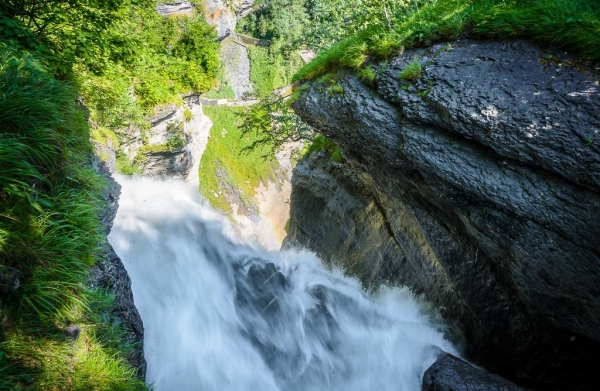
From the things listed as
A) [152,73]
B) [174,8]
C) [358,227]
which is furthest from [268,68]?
[358,227]

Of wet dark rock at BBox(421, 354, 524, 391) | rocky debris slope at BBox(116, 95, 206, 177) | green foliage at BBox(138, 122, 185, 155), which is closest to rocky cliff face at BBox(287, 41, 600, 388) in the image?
wet dark rock at BBox(421, 354, 524, 391)

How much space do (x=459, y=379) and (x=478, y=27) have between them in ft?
17.5

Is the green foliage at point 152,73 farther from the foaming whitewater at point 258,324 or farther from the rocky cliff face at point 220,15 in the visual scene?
the rocky cliff face at point 220,15

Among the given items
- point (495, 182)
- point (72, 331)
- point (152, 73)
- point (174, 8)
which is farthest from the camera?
point (174, 8)

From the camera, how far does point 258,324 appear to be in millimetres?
7973

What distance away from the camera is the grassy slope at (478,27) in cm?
436

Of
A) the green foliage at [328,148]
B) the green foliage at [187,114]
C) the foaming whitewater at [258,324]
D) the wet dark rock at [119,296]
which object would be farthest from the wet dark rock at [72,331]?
the green foliage at [187,114]

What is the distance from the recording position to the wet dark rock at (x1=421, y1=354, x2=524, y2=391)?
5.67 meters

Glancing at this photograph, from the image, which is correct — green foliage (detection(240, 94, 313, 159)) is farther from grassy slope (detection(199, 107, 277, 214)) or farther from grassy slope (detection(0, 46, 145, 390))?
grassy slope (detection(199, 107, 277, 214))

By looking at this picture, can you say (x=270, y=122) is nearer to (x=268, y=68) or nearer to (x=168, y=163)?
(x=168, y=163)

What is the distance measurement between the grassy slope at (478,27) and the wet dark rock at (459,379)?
478cm

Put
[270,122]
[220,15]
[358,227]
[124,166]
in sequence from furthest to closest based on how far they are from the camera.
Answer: [220,15] → [124,166] → [270,122] → [358,227]

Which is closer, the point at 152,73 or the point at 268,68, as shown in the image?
the point at 152,73

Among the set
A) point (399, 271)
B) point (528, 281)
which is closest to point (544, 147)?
point (528, 281)
